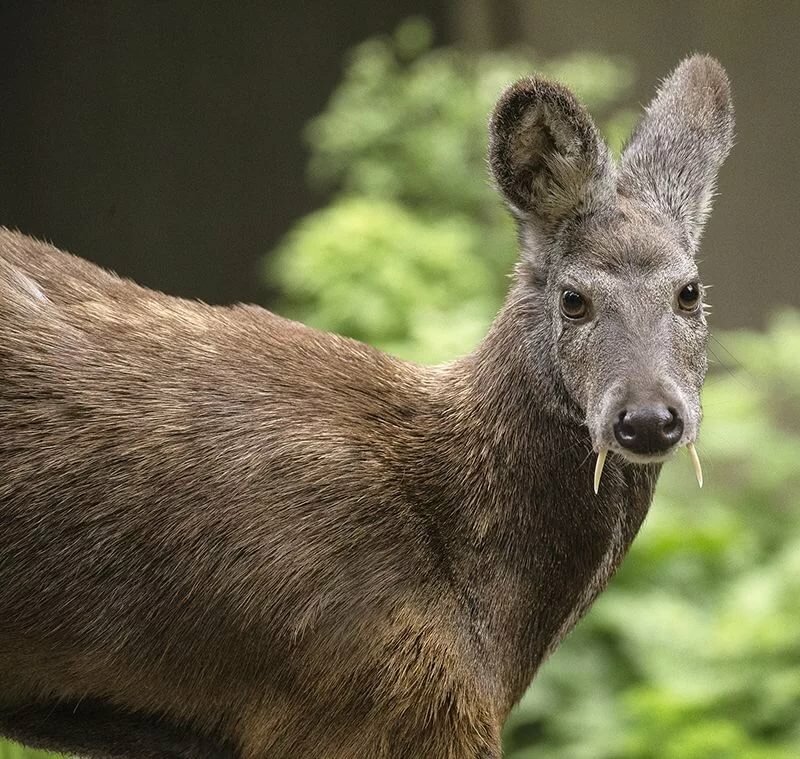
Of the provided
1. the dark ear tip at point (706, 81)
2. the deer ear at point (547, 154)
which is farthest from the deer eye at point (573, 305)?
the dark ear tip at point (706, 81)

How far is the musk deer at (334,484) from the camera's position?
290 centimetres

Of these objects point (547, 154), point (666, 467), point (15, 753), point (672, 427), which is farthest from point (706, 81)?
point (666, 467)

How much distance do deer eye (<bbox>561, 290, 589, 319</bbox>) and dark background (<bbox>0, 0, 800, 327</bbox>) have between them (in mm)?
6139

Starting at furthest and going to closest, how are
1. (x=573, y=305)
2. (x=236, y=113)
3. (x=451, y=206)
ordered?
(x=236, y=113) → (x=451, y=206) → (x=573, y=305)

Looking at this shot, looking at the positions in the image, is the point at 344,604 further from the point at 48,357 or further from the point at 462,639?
the point at 48,357

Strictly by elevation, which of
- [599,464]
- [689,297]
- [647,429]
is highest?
[689,297]

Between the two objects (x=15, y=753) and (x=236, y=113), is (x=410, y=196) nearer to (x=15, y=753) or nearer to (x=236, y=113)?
(x=236, y=113)

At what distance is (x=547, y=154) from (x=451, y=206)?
242 inches

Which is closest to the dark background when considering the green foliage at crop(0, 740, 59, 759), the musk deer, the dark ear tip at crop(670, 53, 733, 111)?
the green foliage at crop(0, 740, 59, 759)

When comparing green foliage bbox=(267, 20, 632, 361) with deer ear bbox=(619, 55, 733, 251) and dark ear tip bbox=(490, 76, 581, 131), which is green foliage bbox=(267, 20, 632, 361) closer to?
deer ear bbox=(619, 55, 733, 251)

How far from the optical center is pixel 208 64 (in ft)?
34.8

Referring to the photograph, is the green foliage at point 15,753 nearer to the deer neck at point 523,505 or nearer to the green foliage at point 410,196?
the deer neck at point 523,505

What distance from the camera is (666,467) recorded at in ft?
21.6

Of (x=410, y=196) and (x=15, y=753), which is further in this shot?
(x=410, y=196)
